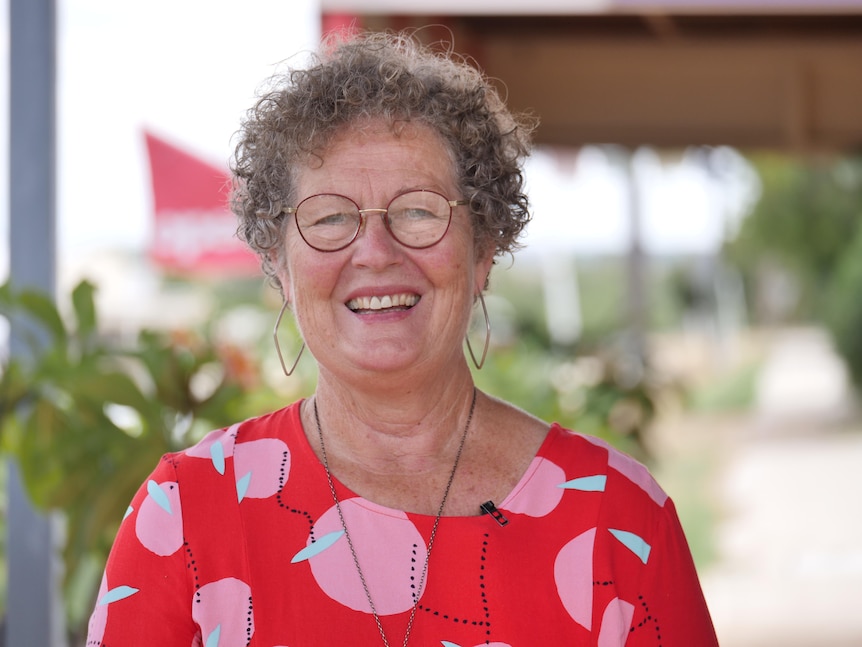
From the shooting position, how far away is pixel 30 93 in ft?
9.43

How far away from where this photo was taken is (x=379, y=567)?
5.16ft

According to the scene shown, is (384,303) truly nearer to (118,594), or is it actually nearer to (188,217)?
(118,594)

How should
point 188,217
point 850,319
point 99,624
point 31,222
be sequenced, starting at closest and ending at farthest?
1. point 99,624
2. point 31,222
3. point 188,217
4. point 850,319

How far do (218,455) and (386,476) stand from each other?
0.26 metres

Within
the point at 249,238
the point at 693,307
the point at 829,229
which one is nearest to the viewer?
the point at 249,238

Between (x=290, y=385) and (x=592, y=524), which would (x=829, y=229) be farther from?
(x=592, y=524)

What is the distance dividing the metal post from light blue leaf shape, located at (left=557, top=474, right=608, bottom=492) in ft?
5.73

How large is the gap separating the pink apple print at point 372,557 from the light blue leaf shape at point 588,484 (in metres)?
0.24

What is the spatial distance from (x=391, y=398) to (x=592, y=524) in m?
0.36

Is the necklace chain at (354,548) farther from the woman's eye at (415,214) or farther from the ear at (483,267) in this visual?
the woman's eye at (415,214)

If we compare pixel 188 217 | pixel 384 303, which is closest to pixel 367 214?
pixel 384 303

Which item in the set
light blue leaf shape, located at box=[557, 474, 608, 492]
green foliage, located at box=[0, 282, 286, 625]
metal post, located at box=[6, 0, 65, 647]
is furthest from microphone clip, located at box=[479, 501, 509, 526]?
metal post, located at box=[6, 0, 65, 647]

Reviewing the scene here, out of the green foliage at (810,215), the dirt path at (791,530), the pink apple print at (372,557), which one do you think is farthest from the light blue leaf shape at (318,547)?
the green foliage at (810,215)

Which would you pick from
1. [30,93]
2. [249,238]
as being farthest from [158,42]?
[249,238]
